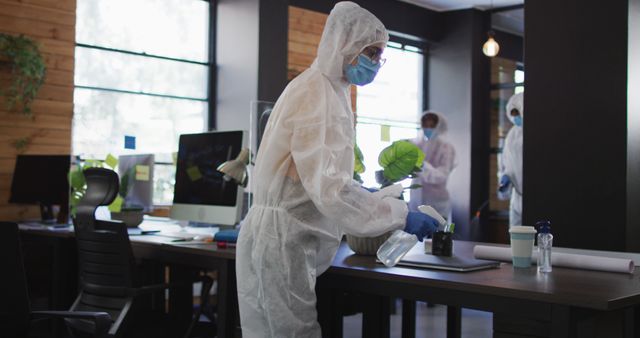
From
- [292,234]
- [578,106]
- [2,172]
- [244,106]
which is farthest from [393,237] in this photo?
[244,106]

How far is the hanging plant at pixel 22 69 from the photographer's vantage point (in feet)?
16.3

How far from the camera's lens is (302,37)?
23.2 ft

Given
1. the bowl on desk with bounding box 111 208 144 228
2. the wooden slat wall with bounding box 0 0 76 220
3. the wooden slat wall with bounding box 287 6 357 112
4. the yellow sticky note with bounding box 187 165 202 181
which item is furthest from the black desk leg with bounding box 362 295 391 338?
the wooden slat wall with bounding box 287 6 357 112

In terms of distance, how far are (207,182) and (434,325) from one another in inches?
91.0

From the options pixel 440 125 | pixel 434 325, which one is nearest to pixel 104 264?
pixel 434 325

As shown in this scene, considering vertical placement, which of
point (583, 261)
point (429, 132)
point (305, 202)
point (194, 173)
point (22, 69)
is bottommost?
point (583, 261)

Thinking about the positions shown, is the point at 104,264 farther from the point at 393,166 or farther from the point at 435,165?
the point at 435,165

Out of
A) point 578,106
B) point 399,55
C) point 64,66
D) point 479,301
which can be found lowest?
point 479,301

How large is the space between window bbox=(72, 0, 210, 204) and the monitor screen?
88cm

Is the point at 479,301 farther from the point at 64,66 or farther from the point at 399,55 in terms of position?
the point at 399,55

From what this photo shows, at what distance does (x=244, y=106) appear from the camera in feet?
21.0

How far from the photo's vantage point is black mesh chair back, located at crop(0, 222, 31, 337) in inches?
81.4

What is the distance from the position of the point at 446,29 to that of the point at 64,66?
190 inches

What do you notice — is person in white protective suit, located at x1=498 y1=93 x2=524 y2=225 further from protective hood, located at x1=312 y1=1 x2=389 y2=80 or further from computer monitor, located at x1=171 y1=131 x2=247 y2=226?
protective hood, located at x1=312 y1=1 x2=389 y2=80
